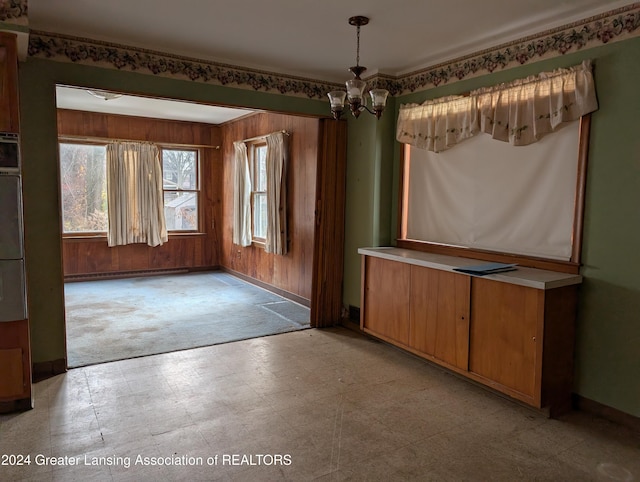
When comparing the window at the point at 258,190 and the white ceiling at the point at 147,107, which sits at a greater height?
the white ceiling at the point at 147,107

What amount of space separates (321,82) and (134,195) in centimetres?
410

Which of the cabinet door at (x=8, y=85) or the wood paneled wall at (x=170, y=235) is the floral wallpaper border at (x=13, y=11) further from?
the wood paneled wall at (x=170, y=235)

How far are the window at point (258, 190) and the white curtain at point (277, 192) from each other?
60 centimetres

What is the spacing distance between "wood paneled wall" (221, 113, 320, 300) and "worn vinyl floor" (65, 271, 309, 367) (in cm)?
29

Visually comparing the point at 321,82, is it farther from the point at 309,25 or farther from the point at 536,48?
the point at 536,48

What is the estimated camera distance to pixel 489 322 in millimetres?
3170

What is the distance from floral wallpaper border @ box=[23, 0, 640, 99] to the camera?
2877mm

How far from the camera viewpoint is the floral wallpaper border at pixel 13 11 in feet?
8.88

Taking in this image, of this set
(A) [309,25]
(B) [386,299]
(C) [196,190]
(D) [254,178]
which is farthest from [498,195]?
(C) [196,190]

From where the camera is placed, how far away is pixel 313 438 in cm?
264

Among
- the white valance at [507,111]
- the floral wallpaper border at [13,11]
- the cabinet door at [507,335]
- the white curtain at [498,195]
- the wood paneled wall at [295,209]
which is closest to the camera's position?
the floral wallpaper border at [13,11]

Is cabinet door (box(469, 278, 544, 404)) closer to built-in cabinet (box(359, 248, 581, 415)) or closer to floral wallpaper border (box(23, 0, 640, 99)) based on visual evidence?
built-in cabinet (box(359, 248, 581, 415))

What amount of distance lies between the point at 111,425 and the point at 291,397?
114 cm

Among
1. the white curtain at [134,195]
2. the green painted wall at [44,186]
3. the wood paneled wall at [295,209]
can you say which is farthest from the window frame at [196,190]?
the green painted wall at [44,186]
